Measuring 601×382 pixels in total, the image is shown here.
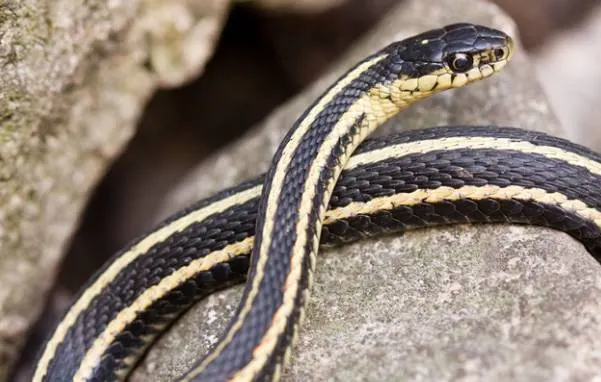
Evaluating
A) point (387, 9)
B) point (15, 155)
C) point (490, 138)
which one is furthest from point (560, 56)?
point (15, 155)

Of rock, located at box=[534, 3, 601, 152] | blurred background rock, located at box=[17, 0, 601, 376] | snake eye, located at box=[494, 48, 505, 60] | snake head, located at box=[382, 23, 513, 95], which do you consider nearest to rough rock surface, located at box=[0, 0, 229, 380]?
blurred background rock, located at box=[17, 0, 601, 376]

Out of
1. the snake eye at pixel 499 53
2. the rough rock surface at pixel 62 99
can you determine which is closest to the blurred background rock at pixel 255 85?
the rough rock surface at pixel 62 99

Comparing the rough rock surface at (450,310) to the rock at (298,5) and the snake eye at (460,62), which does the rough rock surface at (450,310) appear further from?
the rock at (298,5)

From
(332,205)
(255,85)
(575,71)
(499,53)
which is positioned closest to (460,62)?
(499,53)

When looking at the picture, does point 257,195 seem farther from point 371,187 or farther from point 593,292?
point 593,292

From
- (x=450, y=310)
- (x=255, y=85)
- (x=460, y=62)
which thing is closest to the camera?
(x=450, y=310)

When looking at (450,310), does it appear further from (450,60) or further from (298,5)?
(298,5)
